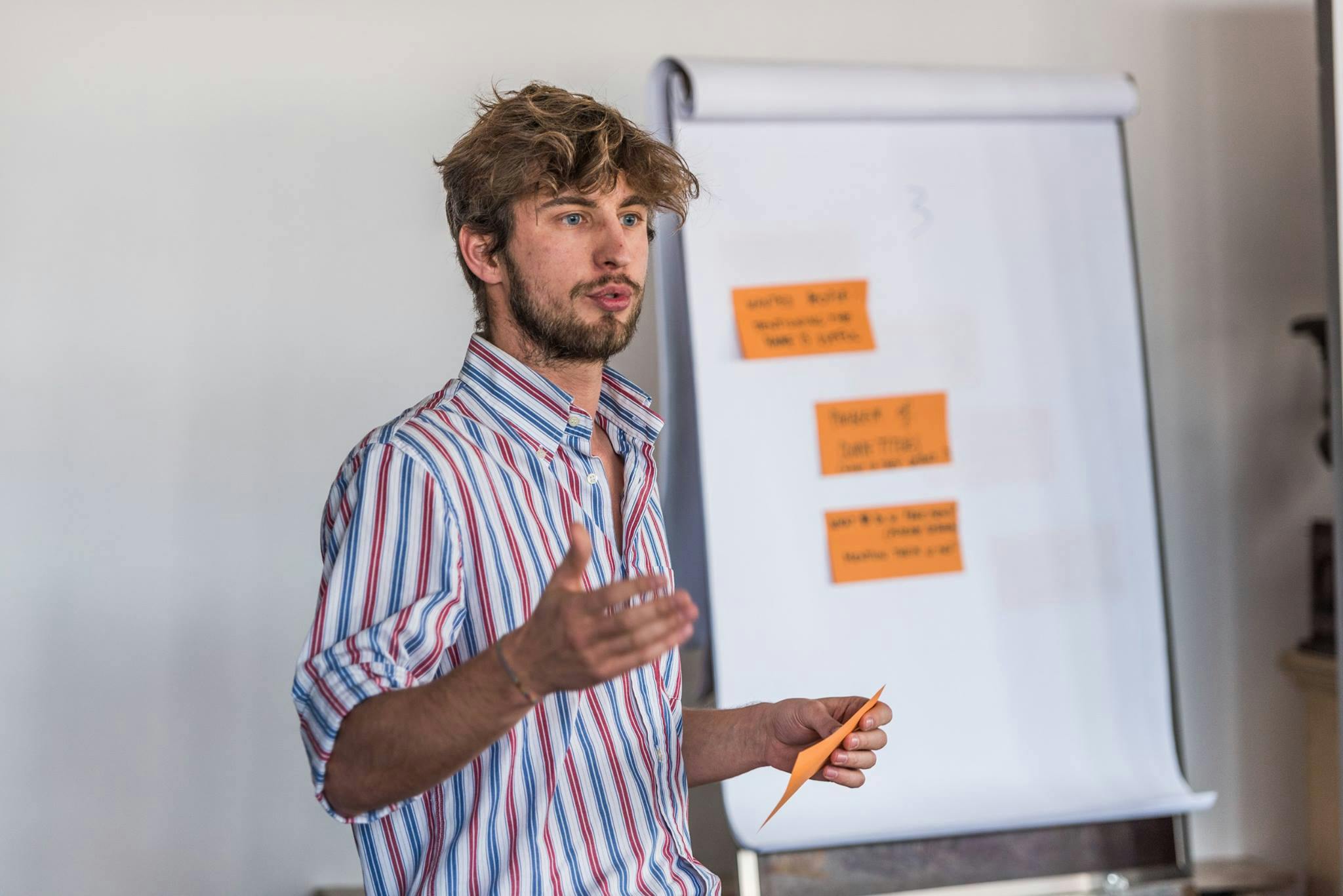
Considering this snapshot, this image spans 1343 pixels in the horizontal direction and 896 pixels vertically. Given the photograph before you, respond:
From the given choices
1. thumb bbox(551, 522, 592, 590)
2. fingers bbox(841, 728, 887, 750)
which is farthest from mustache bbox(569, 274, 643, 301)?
fingers bbox(841, 728, 887, 750)

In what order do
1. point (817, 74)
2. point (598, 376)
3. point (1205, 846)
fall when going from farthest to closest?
point (1205, 846) → point (817, 74) → point (598, 376)

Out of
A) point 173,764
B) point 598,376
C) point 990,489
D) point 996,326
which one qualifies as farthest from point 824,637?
point 173,764

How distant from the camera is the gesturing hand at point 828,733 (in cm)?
112

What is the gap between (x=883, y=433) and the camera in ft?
6.15

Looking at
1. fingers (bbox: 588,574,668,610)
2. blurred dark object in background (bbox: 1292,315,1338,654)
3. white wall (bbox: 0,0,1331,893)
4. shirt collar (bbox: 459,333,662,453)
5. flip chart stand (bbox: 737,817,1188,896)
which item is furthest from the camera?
blurred dark object in background (bbox: 1292,315,1338,654)

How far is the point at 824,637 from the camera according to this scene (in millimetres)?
1813

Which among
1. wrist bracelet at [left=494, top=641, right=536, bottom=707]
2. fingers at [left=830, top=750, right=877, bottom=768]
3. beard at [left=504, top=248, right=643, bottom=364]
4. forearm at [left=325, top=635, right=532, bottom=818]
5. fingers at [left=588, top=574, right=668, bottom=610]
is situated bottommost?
fingers at [left=830, top=750, right=877, bottom=768]

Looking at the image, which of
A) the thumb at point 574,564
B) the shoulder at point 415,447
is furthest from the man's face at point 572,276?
the thumb at point 574,564

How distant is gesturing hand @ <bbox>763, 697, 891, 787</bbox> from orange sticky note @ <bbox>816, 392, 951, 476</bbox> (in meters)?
0.68

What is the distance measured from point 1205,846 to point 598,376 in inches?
71.1

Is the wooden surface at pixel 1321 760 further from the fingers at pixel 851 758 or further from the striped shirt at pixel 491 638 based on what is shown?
the striped shirt at pixel 491 638

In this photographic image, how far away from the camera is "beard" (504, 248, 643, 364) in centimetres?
113

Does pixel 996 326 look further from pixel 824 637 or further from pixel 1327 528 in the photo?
pixel 1327 528

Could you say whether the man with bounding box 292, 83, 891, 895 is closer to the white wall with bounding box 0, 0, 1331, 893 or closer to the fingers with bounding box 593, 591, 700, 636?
the fingers with bounding box 593, 591, 700, 636
